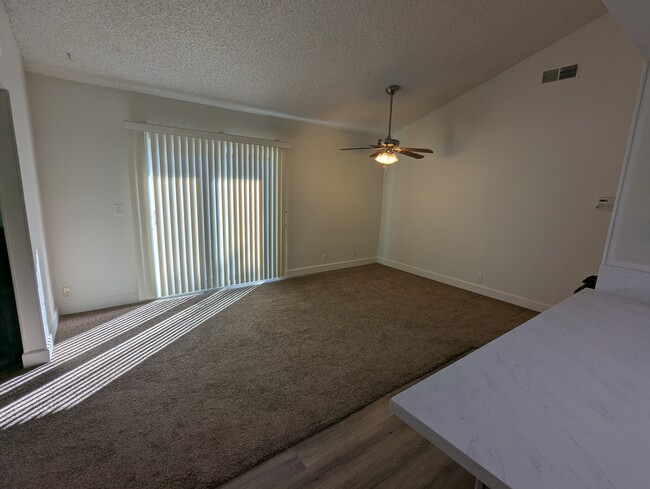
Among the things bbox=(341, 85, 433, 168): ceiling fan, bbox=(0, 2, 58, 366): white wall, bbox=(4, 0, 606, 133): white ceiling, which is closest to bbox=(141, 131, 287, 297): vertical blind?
bbox=(4, 0, 606, 133): white ceiling

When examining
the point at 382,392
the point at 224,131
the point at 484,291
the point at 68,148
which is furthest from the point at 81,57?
the point at 484,291

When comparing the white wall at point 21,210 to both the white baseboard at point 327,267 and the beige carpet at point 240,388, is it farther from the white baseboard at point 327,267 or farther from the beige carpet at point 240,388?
the white baseboard at point 327,267

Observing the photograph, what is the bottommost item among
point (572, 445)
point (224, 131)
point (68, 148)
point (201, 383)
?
point (201, 383)

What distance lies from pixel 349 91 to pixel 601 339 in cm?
365

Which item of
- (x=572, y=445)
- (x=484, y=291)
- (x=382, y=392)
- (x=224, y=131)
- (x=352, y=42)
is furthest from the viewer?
(x=484, y=291)

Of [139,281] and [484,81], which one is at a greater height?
[484,81]

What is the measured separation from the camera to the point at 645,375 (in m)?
0.95

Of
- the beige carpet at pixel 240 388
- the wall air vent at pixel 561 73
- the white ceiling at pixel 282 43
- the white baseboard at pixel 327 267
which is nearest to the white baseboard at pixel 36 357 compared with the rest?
the beige carpet at pixel 240 388

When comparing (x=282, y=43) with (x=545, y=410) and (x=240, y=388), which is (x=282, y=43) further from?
(x=545, y=410)

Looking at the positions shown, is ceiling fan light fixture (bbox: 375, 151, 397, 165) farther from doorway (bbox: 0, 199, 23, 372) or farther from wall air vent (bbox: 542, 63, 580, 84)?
doorway (bbox: 0, 199, 23, 372)

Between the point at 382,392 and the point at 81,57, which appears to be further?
the point at 81,57

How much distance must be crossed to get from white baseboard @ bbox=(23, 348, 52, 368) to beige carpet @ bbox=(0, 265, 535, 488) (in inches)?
10.7

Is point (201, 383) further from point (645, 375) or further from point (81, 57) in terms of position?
point (81, 57)

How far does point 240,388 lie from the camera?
226 centimetres
